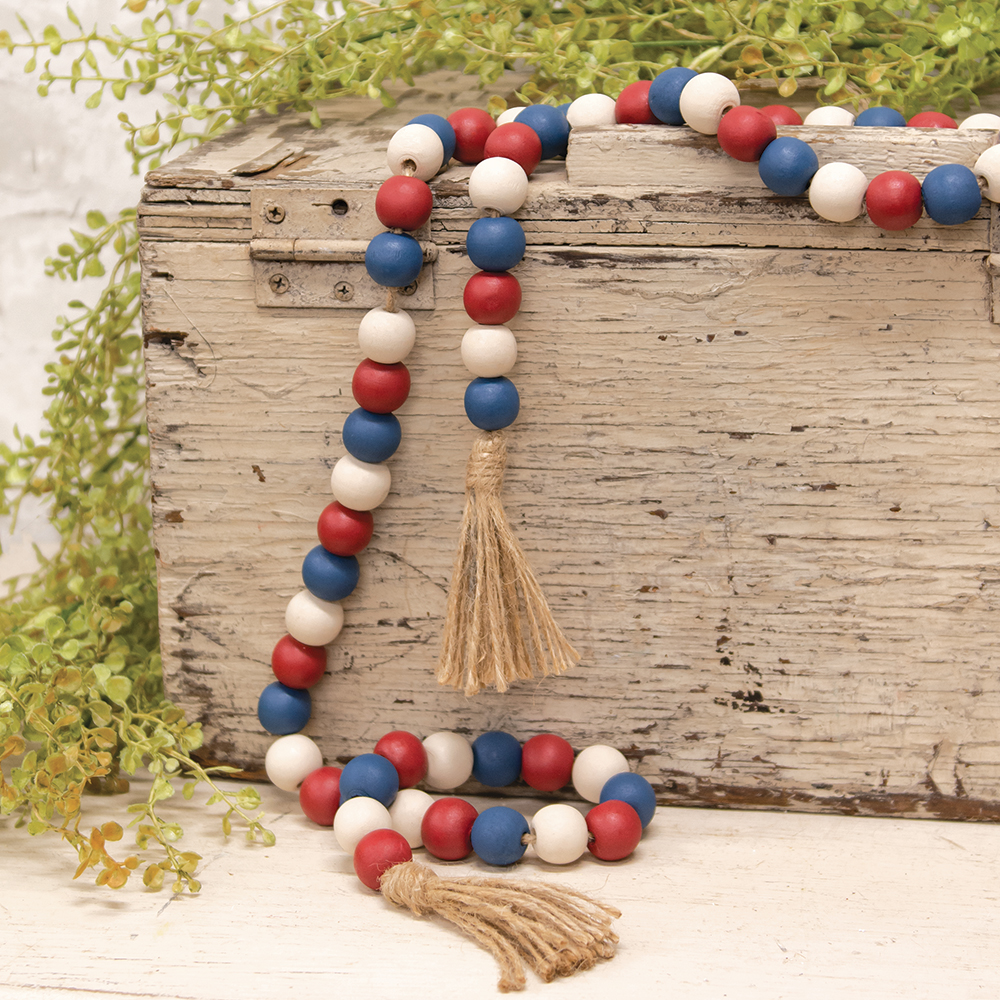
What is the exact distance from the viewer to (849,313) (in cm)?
79

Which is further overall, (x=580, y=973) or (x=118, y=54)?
(x=118, y=54)

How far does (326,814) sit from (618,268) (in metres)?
0.48

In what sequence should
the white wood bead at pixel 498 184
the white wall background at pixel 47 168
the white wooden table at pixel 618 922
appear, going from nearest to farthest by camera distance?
the white wooden table at pixel 618 922
the white wood bead at pixel 498 184
the white wall background at pixel 47 168

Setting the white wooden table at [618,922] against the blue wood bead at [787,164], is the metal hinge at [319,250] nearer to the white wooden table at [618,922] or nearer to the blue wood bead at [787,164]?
the blue wood bead at [787,164]

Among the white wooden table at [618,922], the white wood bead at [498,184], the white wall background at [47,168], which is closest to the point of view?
the white wooden table at [618,922]

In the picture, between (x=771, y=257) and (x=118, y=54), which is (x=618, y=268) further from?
(x=118, y=54)

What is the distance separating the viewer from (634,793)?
31.6 inches

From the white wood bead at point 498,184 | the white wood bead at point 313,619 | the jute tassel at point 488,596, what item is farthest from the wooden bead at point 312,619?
the white wood bead at point 498,184

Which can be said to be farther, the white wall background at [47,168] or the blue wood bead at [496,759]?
the white wall background at [47,168]

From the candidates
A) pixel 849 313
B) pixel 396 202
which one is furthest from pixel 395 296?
pixel 849 313

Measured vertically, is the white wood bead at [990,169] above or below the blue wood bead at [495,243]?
above

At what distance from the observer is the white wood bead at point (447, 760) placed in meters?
0.86

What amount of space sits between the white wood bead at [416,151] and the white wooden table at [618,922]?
20.3 inches

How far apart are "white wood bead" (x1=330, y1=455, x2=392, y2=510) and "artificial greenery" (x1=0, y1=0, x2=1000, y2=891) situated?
226 mm
